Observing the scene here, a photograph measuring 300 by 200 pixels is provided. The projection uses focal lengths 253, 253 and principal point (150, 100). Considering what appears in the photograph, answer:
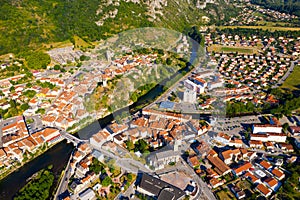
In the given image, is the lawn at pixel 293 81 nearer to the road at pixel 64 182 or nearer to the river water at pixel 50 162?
the river water at pixel 50 162

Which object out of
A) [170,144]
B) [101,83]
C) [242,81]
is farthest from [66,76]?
[242,81]

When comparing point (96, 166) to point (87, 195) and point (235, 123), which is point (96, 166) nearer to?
point (87, 195)

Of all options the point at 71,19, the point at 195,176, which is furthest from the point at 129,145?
the point at 71,19

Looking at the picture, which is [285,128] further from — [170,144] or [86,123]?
[86,123]

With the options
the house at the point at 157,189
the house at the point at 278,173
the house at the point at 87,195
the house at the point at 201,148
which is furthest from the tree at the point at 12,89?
the house at the point at 278,173

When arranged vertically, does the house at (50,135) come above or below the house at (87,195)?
above
